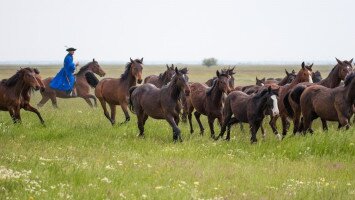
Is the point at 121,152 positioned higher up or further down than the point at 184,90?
further down

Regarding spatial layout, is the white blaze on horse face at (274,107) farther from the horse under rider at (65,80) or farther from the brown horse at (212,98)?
the horse under rider at (65,80)

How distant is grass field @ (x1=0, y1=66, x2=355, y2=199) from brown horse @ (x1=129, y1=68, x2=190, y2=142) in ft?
2.00

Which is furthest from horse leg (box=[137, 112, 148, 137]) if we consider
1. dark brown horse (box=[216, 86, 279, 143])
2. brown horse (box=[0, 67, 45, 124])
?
brown horse (box=[0, 67, 45, 124])

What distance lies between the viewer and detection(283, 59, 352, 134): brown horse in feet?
45.5

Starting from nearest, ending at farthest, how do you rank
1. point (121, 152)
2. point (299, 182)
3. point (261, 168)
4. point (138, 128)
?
point (299, 182) < point (261, 168) < point (121, 152) < point (138, 128)

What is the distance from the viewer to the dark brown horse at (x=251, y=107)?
12.0 meters

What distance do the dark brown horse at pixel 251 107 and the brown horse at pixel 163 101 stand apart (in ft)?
5.31

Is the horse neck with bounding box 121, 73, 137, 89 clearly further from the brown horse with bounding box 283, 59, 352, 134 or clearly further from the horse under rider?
the horse under rider

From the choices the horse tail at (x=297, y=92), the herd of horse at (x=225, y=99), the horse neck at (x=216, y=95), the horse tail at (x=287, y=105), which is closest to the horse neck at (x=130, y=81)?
the herd of horse at (x=225, y=99)

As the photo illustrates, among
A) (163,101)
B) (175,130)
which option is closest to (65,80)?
(163,101)

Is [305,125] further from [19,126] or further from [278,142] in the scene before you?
[19,126]

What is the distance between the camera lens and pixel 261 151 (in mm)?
11492

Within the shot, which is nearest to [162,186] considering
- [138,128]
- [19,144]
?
[19,144]

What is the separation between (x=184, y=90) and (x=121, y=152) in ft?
8.43
